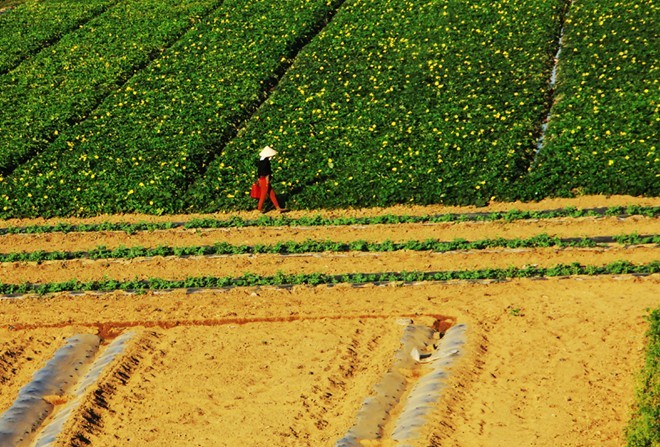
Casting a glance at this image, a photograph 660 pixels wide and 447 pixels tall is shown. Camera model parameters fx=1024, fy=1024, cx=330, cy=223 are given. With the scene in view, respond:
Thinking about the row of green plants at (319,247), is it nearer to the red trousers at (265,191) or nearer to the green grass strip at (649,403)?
the red trousers at (265,191)

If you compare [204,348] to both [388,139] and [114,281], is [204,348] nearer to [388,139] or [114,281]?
[114,281]

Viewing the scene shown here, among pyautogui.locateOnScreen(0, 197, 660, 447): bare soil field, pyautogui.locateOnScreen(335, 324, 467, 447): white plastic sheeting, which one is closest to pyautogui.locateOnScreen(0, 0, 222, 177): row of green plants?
pyautogui.locateOnScreen(0, 197, 660, 447): bare soil field

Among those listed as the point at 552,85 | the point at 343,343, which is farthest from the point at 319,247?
the point at 552,85

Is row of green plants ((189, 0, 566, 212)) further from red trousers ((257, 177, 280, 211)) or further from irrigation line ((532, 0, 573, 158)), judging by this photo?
red trousers ((257, 177, 280, 211))

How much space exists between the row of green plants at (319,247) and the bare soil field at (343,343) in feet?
0.72

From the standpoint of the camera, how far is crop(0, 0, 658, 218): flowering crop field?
26.0 m

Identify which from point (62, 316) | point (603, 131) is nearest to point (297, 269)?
point (62, 316)

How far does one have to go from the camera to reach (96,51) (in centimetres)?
3853

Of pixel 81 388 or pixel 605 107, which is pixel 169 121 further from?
pixel 81 388

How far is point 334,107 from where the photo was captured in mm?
30609

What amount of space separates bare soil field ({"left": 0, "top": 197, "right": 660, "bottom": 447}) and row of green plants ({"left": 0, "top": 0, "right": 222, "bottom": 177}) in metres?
7.54

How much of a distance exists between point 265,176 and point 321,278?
4.11 m

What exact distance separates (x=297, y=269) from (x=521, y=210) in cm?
554

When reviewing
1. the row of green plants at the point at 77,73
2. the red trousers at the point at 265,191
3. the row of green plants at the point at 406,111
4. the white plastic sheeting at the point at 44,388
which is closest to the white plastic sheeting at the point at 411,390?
the white plastic sheeting at the point at 44,388
